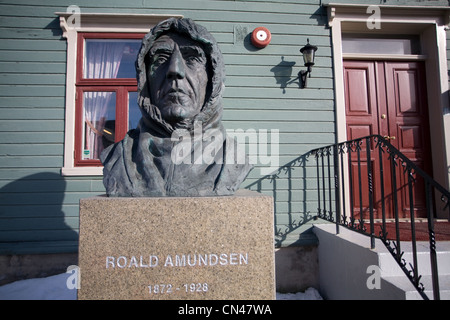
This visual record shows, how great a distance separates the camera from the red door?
165 inches

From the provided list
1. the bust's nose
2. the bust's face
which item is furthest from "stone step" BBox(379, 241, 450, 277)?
the bust's nose

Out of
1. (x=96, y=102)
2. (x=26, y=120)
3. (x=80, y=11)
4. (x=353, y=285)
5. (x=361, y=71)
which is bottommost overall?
(x=353, y=285)

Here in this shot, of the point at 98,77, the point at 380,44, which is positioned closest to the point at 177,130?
the point at 98,77

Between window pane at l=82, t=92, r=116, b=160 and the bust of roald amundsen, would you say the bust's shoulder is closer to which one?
the bust of roald amundsen

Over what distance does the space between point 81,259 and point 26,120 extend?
3.05 m

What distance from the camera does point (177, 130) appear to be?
193 centimetres

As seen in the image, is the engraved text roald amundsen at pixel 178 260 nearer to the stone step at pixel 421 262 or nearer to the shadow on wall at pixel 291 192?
the stone step at pixel 421 262

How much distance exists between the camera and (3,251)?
3.53 metres

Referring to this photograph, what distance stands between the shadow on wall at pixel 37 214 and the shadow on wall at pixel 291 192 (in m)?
2.52

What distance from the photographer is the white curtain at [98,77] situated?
3.95 metres

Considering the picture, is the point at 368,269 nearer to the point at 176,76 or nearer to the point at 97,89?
the point at 176,76

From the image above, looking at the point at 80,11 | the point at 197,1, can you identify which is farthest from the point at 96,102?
the point at 197,1

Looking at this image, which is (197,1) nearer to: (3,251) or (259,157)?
(259,157)

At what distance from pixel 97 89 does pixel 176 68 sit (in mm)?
2638
